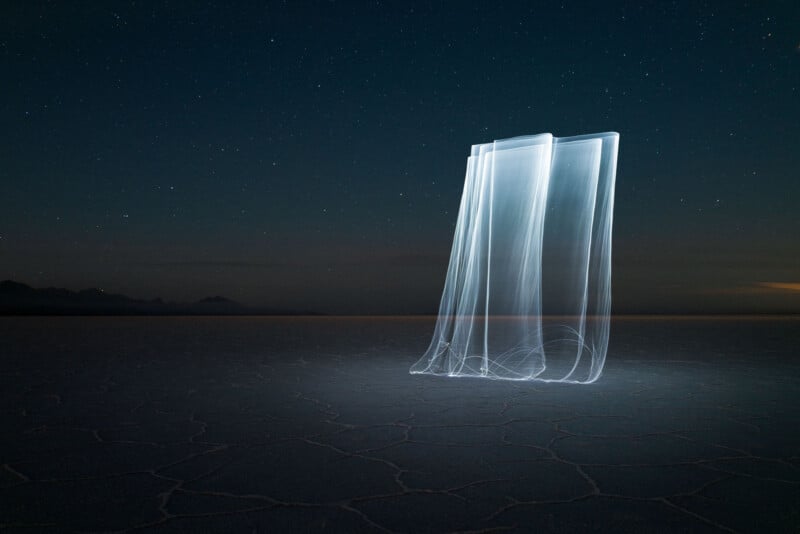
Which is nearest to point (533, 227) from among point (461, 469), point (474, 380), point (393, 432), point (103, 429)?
point (474, 380)

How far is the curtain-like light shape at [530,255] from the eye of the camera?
6316mm

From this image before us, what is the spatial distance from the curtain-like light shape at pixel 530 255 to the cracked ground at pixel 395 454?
51 centimetres

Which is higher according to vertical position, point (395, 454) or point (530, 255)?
point (530, 255)

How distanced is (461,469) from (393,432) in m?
0.92

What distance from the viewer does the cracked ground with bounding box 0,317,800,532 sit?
246cm

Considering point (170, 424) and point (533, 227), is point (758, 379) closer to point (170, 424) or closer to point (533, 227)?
point (533, 227)

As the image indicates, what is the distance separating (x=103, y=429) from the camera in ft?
13.3

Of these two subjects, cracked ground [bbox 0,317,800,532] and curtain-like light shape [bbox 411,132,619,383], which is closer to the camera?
cracked ground [bbox 0,317,800,532]

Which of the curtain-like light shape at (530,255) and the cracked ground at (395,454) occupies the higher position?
the curtain-like light shape at (530,255)

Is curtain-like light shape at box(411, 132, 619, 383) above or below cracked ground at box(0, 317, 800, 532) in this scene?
above

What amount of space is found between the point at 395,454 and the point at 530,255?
12.0 ft

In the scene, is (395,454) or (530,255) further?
(530,255)

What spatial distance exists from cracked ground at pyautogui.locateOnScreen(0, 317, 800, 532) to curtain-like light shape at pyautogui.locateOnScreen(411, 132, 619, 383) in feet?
1.67

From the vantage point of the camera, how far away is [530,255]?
6.64m
